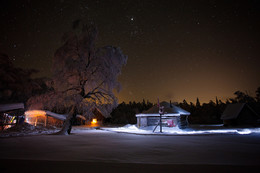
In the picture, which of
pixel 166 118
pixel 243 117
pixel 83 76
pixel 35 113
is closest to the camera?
pixel 83 76

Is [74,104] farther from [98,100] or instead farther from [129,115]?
[129,115]

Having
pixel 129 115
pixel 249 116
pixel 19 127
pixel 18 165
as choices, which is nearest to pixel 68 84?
pixel 19 127

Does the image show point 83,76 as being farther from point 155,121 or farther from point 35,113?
point 35,113

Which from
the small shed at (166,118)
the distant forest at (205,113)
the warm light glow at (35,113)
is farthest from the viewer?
the distant forest at (205,113)

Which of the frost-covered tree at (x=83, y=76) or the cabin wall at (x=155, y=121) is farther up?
the frost-covered tree at (x=83, y=76)

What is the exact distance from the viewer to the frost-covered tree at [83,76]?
57.2ft

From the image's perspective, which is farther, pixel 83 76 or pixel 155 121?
pixel 155 121

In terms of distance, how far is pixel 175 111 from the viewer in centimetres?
2692

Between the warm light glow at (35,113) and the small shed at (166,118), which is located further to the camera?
the warm light glow at (35,113)

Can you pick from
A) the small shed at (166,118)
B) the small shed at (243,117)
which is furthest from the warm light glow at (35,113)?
the small shed at (243,117)

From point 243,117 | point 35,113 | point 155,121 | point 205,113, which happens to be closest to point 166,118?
point 155,121

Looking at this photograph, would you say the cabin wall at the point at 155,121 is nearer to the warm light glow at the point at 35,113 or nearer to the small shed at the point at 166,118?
the small shed at the point at 166,118

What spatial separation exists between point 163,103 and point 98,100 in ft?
48.6

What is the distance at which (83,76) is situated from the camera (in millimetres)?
17938
